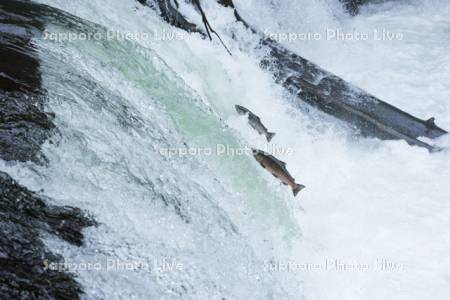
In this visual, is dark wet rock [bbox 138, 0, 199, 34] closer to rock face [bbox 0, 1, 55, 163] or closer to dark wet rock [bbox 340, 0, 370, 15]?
rock face [bbox 0, 1, 55, 163]

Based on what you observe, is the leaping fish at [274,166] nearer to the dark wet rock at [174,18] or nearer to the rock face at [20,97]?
the rock face at [20,97]

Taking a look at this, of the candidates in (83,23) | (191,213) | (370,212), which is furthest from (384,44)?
(191,213)

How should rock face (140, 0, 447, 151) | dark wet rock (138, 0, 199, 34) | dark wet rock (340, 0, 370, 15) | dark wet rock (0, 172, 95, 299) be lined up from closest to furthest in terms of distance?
dark wet rock (0, 172, 95, 299), dark wet rock (138, 0, 199, 34), rock face (140, 0, 447, 151), dark wet rock (340, 0, 370, 15)

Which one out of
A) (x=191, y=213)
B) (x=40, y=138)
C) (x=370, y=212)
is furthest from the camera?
(x=370, y=212)

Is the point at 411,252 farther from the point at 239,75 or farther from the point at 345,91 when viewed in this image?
the point at 239,75

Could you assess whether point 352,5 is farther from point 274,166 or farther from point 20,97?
point 20,97

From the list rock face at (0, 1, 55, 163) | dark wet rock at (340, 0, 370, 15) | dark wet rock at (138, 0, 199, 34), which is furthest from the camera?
dark wet rock at (340, 0, 370, 15)

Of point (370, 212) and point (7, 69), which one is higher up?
point (370, 212)

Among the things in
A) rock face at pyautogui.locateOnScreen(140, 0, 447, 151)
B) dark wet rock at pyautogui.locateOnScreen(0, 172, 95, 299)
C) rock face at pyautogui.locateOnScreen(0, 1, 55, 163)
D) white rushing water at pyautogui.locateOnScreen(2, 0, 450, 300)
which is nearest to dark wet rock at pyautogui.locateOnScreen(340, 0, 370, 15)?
white rushing water at pyautogui.locateOnScreen(2, 0, 450, 300)
